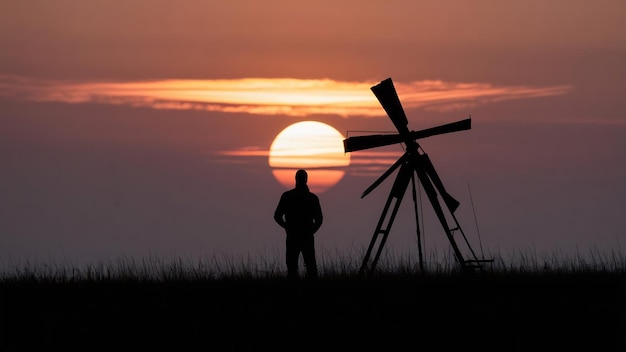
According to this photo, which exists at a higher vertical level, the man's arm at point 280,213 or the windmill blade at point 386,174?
the windmill blade at point 386,174

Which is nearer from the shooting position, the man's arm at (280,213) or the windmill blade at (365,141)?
the man's arm at (280,213)

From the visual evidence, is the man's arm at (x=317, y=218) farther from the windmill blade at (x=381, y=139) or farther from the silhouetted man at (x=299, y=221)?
the windmill blade at (x=381, y=139)

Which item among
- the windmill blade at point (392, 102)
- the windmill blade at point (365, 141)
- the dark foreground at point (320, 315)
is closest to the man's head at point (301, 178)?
the dark foreground at point (320, 315)

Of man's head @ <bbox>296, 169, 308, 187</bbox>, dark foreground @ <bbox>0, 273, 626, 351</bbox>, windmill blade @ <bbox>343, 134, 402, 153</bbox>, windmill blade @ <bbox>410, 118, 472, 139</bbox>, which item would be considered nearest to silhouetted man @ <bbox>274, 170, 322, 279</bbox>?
man's head @ <bbox>296, 169, 308, 187</bbox>

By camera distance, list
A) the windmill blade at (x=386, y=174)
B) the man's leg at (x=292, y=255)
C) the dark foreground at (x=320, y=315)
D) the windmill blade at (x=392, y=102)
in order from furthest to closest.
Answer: the windmill blade at (x=392, y=102), the windmill blade at (x=386, y=174), the man's leg at (x=292, y=255), the dark foreground at (x=320, y=315)

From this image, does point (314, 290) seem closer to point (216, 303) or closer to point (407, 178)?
point (216, 303)

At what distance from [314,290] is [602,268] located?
6.38m

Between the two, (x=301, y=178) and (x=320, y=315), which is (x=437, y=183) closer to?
(x=301, y=178)

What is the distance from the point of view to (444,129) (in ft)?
79.7

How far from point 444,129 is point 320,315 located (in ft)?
26.8

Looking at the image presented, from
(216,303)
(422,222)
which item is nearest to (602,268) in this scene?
(422,222)

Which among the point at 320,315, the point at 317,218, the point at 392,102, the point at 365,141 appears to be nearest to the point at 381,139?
the point at 365,141

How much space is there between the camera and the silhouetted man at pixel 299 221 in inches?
806

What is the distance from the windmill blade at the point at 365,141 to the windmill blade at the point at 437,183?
2.23 ft
